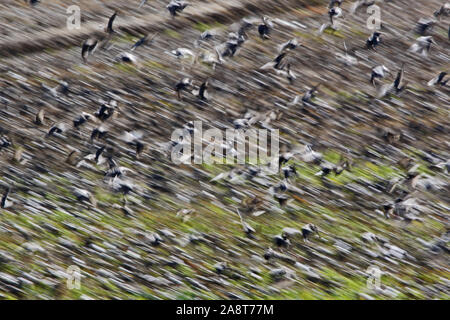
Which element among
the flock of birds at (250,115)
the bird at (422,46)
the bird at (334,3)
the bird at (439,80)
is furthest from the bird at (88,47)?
the bird at (439,80)

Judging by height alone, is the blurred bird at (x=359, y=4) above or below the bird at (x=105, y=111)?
above

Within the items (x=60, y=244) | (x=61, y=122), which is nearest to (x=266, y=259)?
(x=60, y=244)

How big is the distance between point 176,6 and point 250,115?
1.71 m

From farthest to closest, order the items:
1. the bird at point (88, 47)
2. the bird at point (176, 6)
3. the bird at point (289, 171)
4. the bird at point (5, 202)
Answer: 1. the bird at point (176, 6)
2. the bird at point (88, 47)
3. the bird at point (289, 171)
4. the bird at point (5, 202)

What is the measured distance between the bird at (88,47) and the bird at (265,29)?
1.49m

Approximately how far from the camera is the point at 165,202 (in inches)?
232

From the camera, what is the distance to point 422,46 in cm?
745

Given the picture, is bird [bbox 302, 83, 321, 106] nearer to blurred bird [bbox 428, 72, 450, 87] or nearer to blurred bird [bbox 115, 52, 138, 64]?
blurred bird [bbox 428, 72, 450, 87]

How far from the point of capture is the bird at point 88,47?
23.5ft

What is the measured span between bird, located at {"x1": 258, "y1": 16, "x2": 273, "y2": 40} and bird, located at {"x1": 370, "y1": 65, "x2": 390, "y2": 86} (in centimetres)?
105

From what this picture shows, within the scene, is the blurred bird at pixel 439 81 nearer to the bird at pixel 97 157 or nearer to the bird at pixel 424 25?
the bird at pixel 424 25
